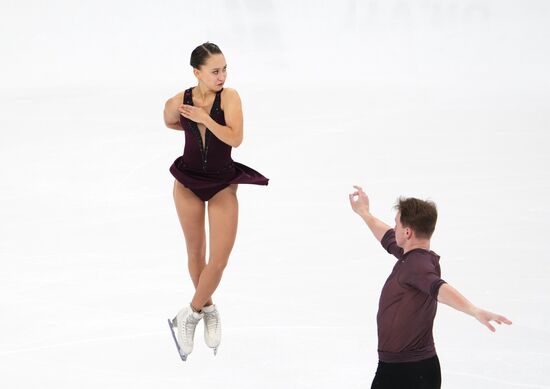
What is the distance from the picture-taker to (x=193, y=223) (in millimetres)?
6121

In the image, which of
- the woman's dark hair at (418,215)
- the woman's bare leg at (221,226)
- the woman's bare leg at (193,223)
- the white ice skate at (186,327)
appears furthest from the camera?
the white ice skate at (186,327)

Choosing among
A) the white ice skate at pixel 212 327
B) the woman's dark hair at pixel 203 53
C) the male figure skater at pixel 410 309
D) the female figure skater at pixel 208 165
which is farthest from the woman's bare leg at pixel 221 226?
the male figure skater at pixel 410 309

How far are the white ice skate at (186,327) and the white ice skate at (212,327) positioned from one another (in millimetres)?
47

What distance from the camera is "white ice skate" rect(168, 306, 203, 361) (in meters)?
6.31

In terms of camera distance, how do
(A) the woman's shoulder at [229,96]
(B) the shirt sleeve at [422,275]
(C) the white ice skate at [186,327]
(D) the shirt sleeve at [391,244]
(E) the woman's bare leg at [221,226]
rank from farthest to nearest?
(C) the white ice skate at [186,327] → (E) the woman's bare leg at [221,226] → (A) the woman's shoulder at [229,96] → (D) the shirt sleeve at [391,244] → (B) the shirt sleeve at [422,275]

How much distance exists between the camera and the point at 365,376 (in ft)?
21.7

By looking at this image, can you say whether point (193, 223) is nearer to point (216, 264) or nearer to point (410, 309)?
point (216, 264)

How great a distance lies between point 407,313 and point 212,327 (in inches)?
64.8

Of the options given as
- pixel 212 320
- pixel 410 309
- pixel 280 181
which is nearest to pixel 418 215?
pixel 410 309

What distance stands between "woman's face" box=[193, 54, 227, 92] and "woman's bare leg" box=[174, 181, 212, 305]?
2.12 ft

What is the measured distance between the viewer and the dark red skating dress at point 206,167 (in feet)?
19.3

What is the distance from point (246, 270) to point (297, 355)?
1313 mm

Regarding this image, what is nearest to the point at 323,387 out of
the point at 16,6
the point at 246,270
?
the point at 246,270

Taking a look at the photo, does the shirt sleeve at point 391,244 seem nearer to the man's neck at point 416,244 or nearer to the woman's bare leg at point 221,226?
the man's neck at point 416,244
